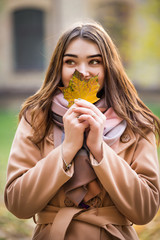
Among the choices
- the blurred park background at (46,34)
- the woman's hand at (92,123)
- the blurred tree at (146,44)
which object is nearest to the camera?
the woman's hand at (92,123)

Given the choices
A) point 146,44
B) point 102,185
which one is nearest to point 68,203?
point 102,185

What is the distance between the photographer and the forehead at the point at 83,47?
1968 mm

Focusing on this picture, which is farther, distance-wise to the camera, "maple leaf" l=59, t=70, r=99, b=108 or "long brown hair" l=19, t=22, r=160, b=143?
"long brown hair" l=19, t=22, r=160, b=143

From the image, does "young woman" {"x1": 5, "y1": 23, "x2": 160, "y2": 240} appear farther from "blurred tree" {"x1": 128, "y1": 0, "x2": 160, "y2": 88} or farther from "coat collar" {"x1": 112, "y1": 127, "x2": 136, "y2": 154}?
"blurred tree" {"x1": 128, "y1": 0, "x2": 160, "y2": 88}

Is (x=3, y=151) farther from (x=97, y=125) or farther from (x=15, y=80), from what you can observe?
(x=15, y=80)

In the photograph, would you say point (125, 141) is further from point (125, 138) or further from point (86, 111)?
point (86, 111)

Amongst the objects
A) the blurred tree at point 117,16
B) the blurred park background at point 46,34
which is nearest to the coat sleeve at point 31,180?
the blurred park background at point 46,34

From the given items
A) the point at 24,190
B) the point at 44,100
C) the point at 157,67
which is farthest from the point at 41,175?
the point at 157,67

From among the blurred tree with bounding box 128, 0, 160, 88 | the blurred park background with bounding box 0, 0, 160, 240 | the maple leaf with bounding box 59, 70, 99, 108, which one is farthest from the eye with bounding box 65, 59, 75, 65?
the blurred park background with bounding box 0, 0, 160, 240

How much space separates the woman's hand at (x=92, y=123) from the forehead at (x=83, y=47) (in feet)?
0.96

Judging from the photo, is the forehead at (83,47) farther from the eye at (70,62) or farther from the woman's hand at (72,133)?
the woman's hand at (72,133)

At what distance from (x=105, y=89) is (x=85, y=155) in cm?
39

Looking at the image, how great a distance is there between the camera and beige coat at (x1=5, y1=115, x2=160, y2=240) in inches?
72.2

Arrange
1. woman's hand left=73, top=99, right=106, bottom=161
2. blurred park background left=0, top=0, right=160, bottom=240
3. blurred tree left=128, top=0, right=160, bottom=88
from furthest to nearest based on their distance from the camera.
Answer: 1. blurred park background left=0, top=0, right=160, bottom=240
2. blurred tree left=128, top=0, right=160, bottom=88
3. woman's hand left=73, top=99, right=106, bottom=161
